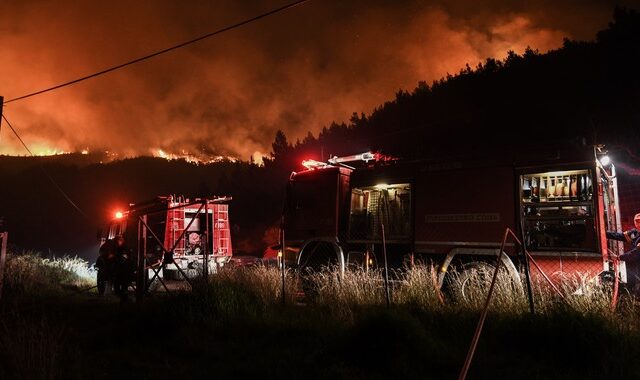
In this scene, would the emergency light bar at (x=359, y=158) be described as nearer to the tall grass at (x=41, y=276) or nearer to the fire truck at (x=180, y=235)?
the fire truck at (x=180, y=235)

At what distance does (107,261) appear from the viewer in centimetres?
1155

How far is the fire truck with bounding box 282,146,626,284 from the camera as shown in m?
7.05

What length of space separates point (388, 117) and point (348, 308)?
30007 millimetres

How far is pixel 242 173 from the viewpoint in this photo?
44875 mm

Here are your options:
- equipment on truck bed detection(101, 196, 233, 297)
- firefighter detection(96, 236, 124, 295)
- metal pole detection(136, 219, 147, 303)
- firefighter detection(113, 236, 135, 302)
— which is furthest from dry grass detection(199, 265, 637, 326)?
equipment on truck bed detection(101, 196, 233, 297)

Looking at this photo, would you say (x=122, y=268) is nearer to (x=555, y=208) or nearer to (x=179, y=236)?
(x=179, y=236)

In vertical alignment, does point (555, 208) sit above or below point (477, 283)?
above

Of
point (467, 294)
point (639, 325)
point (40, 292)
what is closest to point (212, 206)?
point (40, 292)

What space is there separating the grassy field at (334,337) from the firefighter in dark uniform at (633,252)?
3.13 ft

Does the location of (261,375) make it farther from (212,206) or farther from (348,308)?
(212,206)

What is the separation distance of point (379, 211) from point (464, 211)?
2177 millimetres

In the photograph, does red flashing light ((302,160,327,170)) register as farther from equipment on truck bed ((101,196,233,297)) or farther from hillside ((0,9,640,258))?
equipment on truck bed ((101,196,233,297))

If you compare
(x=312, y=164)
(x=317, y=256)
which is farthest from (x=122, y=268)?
(x=312, y=164)

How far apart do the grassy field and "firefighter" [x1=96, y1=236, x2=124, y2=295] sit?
309 cm
